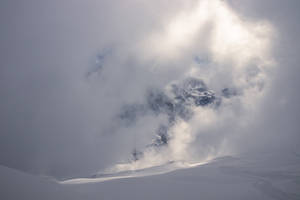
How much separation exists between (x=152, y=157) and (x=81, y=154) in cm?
4623

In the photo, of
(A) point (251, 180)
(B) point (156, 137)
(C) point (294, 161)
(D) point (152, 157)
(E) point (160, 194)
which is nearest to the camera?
(E) point (160, 194)

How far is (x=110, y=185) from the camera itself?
808 cm

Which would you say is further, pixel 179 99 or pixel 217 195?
pixel 179 99

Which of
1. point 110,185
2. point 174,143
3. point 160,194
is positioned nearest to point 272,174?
point 160,194

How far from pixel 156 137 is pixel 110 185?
141269mm

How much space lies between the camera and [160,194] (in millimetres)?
7715

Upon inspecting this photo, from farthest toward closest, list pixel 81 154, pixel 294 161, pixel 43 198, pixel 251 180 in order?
pixel 81 154 < pixel 294 161 < pixel 251 180 < pixel 43 198

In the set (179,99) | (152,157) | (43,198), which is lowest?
(43,198)

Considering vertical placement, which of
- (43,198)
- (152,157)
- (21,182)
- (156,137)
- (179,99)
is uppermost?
(179,99)

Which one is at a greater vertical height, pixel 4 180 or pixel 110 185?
pixel 4 180

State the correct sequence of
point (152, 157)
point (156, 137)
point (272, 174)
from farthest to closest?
point (156, 137), point (152, 157), point (272, 174)

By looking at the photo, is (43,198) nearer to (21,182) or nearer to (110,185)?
(21,182)

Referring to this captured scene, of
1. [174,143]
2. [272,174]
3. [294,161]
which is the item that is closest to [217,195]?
[272,174]

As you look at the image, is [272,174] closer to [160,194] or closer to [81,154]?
[160,194]
